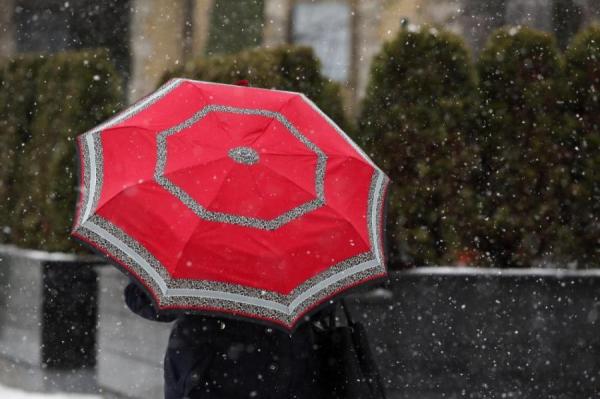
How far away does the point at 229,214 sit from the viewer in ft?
9.72

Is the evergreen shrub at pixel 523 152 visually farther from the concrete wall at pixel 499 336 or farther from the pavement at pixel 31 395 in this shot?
the pavement at pixel 31 395

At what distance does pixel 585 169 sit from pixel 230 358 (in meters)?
3.62

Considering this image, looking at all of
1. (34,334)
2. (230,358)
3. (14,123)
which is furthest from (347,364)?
(14,123)

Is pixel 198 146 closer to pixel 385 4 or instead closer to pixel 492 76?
pixel 492 76

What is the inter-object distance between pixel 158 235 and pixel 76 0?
9.79 meters

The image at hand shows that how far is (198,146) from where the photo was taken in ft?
10.2

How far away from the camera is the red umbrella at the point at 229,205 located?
2924mm

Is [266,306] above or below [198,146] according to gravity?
below

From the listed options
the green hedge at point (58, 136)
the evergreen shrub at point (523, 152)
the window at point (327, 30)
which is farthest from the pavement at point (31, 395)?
the window at point (327, 30)

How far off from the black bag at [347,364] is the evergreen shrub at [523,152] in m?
3.06

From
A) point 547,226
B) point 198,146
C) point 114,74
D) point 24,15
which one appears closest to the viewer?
point 198,146

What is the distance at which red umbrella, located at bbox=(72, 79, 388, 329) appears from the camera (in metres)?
2.92

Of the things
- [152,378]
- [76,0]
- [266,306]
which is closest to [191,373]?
[266,306]

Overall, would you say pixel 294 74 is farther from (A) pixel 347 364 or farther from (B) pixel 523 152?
(A) pixel 347 364
